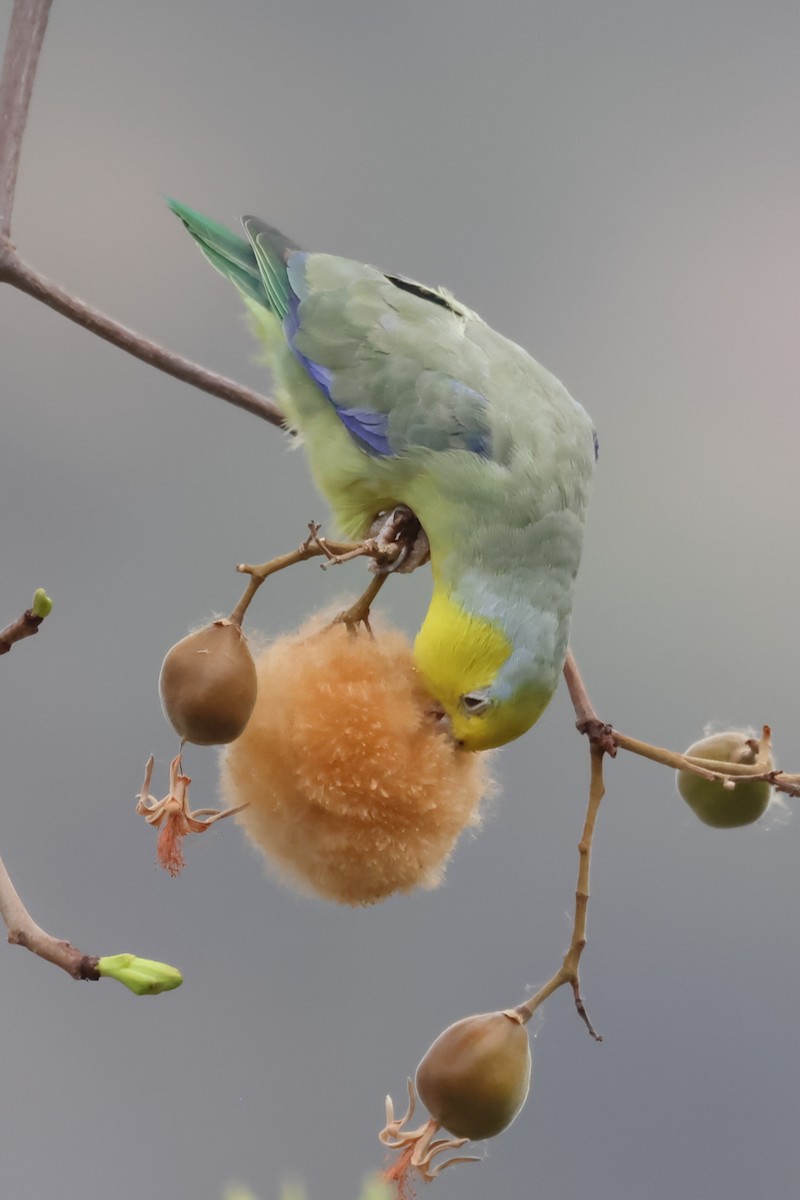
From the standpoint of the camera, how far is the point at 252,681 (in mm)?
689

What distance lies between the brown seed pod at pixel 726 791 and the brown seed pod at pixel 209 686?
340 mm

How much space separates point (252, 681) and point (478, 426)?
329 millimetres

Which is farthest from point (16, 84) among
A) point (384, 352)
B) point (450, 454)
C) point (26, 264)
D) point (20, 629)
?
point (20, 629)

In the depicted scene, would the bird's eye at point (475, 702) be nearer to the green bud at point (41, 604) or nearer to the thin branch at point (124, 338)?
the green bud at point (41, 604)

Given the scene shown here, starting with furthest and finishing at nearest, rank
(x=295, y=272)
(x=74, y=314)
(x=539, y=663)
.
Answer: (x=295, y=272)
(x=74, y=314)
(x=539, y=663)

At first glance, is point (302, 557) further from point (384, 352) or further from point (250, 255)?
point (250, 255)

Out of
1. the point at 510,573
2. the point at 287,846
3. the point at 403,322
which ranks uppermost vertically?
the point at 403,322

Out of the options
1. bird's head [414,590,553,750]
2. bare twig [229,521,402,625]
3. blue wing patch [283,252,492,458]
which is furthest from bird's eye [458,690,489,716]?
blue wing patch [283,252,492,458]

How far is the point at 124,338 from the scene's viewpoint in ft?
3.46

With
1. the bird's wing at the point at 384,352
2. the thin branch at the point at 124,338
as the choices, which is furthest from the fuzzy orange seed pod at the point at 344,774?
the thin branch at the point at 124,338

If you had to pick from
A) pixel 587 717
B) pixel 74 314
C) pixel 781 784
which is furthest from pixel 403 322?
pixel 781 784

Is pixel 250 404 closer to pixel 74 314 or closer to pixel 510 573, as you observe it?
pixel 74 314

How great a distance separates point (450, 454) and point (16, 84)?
1.68ft

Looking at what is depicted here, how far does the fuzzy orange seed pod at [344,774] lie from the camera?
2.29 feet
